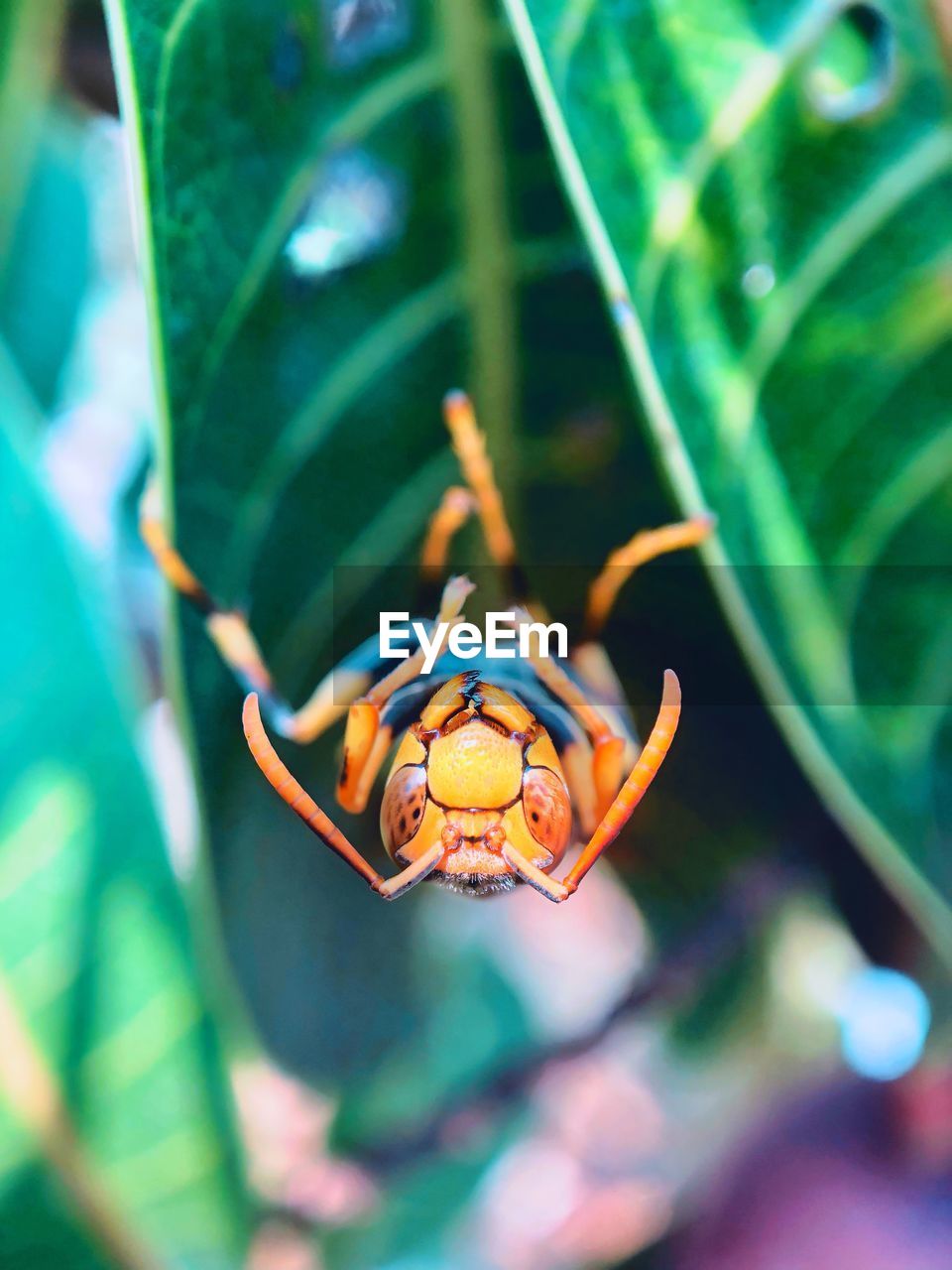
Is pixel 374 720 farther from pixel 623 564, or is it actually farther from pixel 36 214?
pixel 36 214

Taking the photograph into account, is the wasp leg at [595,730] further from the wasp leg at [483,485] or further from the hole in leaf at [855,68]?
the hole in leaf at [855,68]

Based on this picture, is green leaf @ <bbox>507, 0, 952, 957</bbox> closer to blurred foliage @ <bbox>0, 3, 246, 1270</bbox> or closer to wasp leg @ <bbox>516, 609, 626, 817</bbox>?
wasp leg @ <bbox>516, 609, 626, 817</bbox>

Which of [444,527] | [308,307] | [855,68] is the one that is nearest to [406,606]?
[444,527]

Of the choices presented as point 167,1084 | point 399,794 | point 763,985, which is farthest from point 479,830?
point 763,985

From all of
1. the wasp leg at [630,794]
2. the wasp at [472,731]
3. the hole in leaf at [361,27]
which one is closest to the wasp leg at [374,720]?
the wasp at [472,731]

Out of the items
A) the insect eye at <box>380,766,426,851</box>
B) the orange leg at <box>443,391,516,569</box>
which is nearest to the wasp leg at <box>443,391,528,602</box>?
the orange leg at <box>443,391,516,569</box>

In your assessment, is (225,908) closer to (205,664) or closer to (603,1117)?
(205,664)
